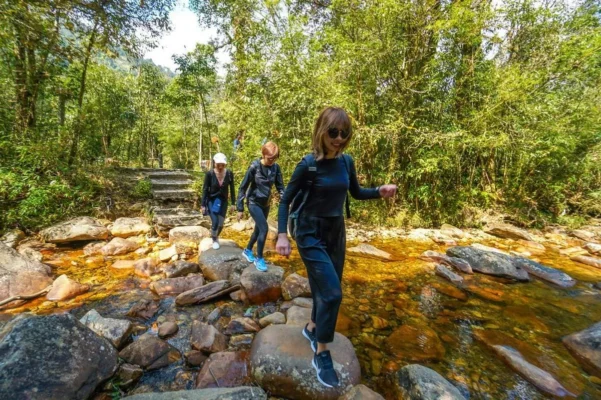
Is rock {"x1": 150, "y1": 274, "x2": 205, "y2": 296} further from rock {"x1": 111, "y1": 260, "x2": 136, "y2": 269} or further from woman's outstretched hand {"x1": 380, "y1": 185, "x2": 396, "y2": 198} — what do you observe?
woman's outstretched hand {"x1": 380, "y1": 185, "x2": 396, "y2": 198}

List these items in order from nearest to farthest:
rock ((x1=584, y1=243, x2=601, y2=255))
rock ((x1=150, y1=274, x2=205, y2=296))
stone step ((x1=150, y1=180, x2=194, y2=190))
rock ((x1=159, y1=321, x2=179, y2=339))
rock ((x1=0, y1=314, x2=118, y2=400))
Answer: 1. rock ((x1=0, y1=314, x2=118, y2=400))
2. rock ((x1=159, y1=321, x2=179, y2=339))
3. rock ((x1=150, y1=274, x2=205, y2=296))
4. rock ((x1=584, y1=243, x2=601, y2=255))
5. stone step ((x1=150, y1=180, x2=194, y2=190))

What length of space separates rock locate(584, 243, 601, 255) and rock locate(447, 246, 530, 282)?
3283 millimetres

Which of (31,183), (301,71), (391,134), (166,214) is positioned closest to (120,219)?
(166,214)

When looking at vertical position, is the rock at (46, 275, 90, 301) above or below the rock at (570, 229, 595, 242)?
below

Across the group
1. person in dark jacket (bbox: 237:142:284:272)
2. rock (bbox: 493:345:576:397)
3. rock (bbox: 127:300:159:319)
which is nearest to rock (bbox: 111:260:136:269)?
rock (bbox: 127:300:159:319)

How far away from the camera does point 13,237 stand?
545 cm

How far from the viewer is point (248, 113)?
8469 mm

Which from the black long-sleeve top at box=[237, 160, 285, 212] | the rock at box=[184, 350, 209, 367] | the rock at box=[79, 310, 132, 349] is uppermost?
the black long-sleeve top at box=[237, 160, 285, 212]

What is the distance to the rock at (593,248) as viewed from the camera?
22.0ft

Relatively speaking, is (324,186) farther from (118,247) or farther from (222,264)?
(118,247)

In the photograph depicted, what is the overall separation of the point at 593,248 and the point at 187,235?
10434mm

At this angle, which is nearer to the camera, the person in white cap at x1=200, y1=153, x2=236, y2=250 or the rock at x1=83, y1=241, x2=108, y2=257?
the person in white cap at x1=200, y1=153, x2=236, y2=250

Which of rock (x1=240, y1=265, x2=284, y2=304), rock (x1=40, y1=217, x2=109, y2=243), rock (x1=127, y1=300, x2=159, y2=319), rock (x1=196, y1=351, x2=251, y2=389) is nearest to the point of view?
rock (x1=196, y1=351, x2=251, y2=389)

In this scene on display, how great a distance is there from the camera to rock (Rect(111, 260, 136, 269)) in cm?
495
